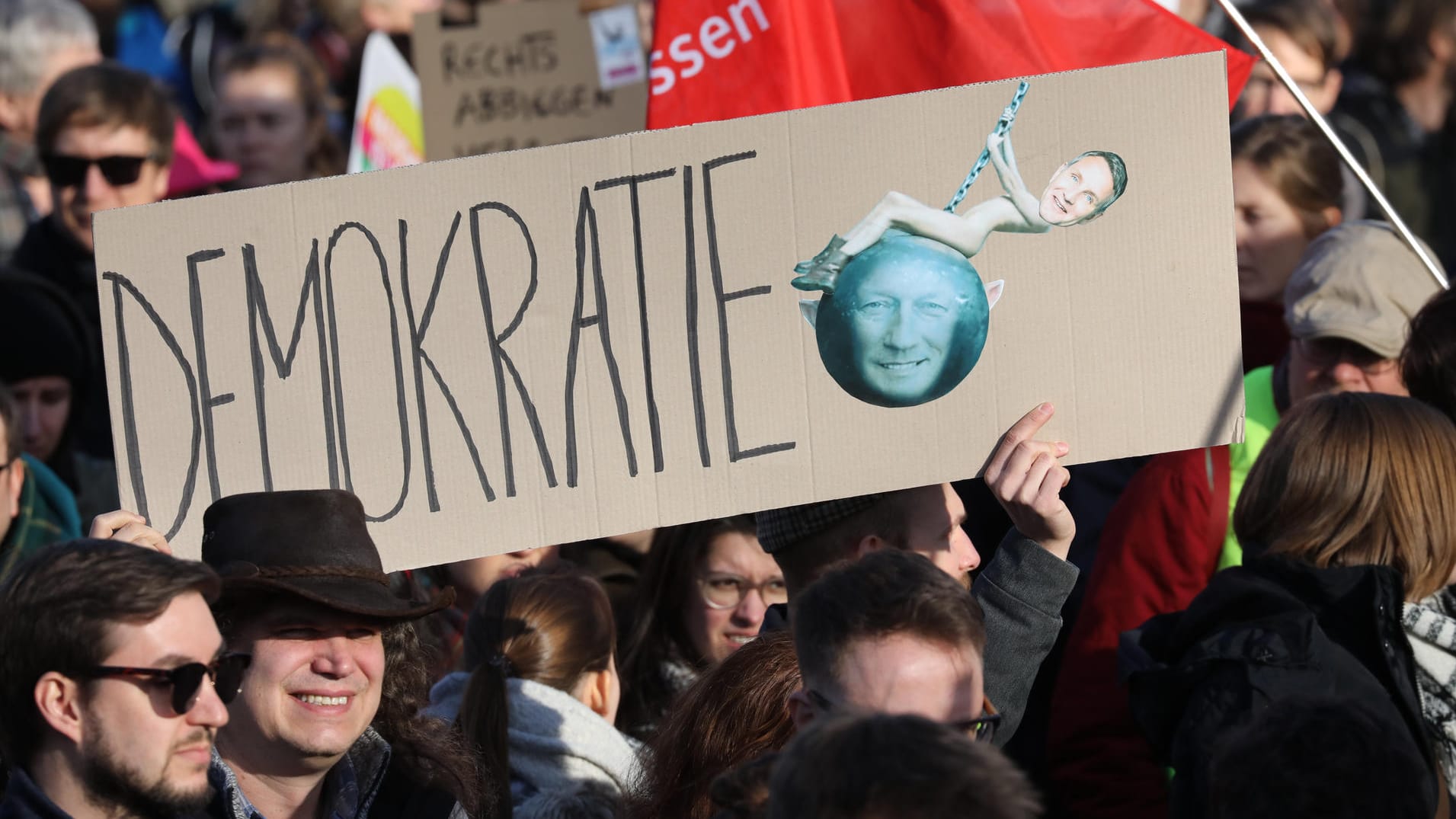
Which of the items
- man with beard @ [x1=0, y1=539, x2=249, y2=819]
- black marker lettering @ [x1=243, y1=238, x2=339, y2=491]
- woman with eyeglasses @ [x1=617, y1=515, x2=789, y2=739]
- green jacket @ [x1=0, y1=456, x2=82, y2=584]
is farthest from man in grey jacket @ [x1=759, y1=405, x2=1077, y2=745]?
green jacket @ [x1=0, y1=456, x2=82, y2=584]

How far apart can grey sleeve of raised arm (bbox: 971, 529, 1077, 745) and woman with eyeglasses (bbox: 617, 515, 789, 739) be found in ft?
4.48

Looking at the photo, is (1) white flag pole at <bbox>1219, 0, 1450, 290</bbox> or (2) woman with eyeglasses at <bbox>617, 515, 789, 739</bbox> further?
(2) woman with eyeglasses at <bbox>617, 515, 789, 739</bbox>

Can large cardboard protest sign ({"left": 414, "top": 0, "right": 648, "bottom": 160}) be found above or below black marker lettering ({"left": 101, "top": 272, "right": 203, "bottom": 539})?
above

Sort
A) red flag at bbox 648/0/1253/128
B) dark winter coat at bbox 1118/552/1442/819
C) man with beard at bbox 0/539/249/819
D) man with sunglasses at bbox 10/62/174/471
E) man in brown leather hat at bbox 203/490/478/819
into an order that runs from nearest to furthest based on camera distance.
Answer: man with beard at bbox 0/539/249/819 → man in brown leather hat at bbox 203/490/478/819 → dark winter coat at bbox 1118/552/1442/819 → red flag at bbox 648/0/1253/128 → man with sunglasses at bbox 10/62/174/471

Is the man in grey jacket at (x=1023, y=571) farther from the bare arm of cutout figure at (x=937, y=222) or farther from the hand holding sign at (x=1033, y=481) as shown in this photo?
the bare arm of cutout figure at (x=937, y=222)

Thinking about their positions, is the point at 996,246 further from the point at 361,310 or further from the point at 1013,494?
the point at 361,310

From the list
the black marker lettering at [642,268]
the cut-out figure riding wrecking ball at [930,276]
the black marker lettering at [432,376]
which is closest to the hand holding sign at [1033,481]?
the cut-out figure riding wrecking ball at [930,276]

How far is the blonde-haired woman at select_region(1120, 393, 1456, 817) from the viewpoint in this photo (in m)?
3.07

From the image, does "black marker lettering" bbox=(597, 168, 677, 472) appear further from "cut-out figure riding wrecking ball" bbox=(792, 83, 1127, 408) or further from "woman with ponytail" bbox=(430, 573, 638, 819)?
"woman with ponytail" bbox=(430, 573, 638, 819)

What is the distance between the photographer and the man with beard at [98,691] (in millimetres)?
2428

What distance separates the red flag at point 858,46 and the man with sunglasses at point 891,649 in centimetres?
181

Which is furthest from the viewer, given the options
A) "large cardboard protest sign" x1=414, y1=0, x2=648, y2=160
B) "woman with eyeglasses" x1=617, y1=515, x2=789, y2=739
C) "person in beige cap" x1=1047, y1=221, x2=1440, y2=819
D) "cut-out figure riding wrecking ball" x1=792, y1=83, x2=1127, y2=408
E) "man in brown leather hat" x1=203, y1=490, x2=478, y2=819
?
"large cardboard protest sign" x1=414, y1=0, x2=648, y2=160

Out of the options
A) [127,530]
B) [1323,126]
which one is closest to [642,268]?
[127,530]

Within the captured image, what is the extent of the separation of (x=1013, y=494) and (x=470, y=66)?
4.30 m
